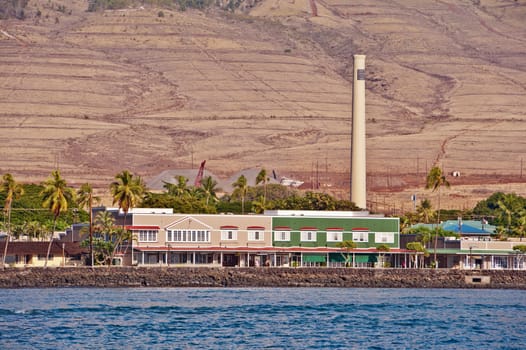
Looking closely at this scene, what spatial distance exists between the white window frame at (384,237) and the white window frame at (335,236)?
328cm

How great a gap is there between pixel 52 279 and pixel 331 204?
151 feet

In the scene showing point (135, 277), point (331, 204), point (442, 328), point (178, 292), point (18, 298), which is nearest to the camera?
point (442, 328)

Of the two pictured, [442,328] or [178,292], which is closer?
[442,328]

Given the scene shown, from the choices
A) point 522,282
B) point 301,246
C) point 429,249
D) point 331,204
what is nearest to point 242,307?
point 522,282

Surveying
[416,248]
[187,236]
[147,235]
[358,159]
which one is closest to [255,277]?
[187,236]

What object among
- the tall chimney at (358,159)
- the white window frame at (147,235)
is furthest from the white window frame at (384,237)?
the tall chimney at (358,159)

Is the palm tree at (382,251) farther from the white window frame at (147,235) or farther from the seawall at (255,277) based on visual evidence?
the white window frame at (147,235)

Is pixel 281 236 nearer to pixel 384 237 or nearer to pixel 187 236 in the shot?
pixel 187 236

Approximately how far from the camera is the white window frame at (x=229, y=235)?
118 meters

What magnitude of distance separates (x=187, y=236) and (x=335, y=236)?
1345cm

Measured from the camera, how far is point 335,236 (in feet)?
395

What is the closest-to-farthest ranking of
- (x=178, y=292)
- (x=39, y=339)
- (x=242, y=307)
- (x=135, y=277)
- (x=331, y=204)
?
1. (x=39, y=339)
2. (x=242, y=307)
3. (x=178, y=292)
4. (x=135, y=277)
5. (x=331, y=204)

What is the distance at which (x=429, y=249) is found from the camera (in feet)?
408

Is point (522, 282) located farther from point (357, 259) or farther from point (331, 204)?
point (331, 204)
